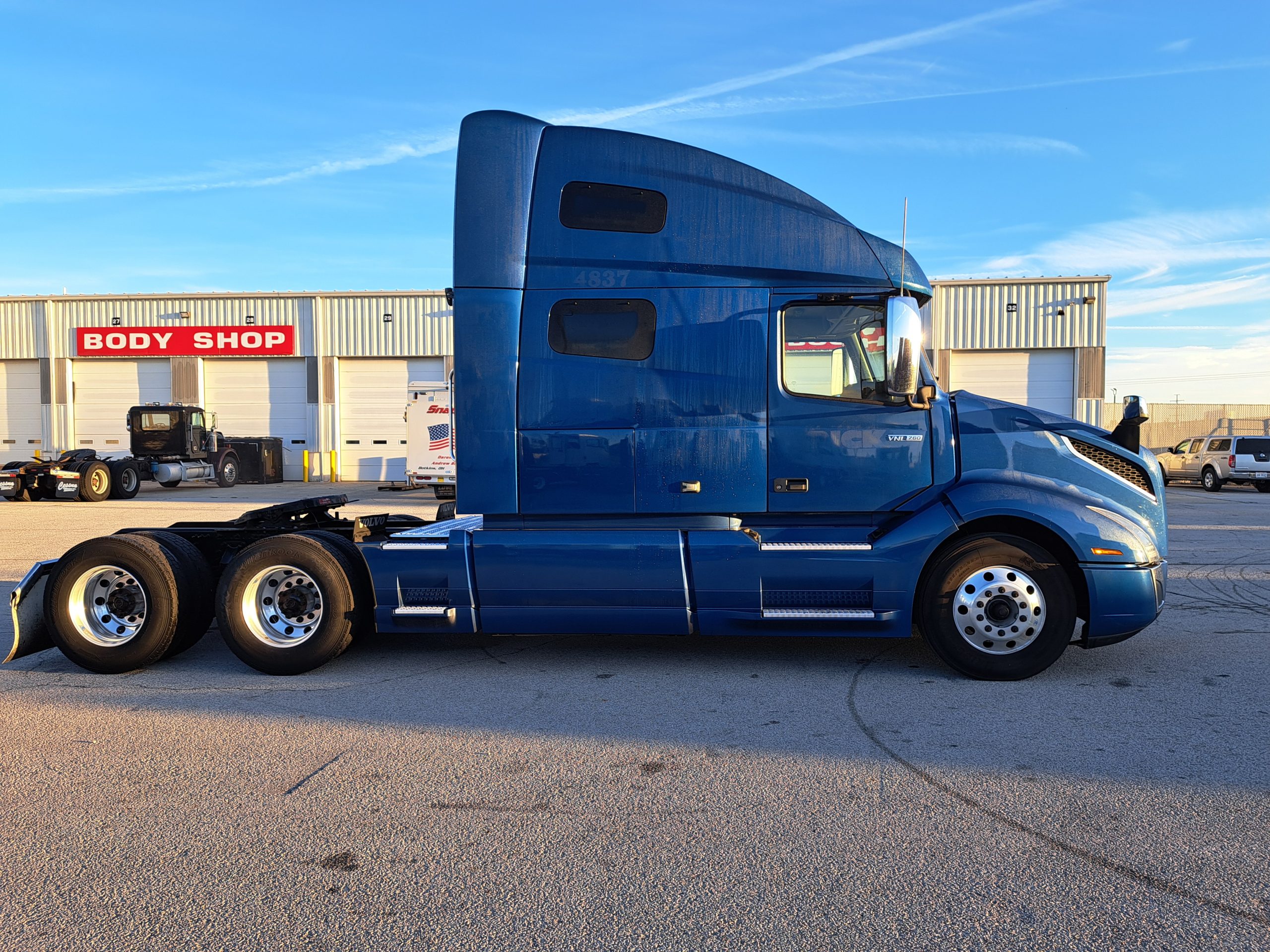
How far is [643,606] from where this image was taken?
18.6 ft

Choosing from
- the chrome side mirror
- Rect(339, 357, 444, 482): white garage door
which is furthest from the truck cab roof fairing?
Rect(339, 357, 444, 482): white garage door

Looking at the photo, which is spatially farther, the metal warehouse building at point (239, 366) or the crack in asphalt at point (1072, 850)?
the metal warehouse building at point (239, 366)

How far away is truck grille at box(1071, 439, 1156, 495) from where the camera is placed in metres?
5.68

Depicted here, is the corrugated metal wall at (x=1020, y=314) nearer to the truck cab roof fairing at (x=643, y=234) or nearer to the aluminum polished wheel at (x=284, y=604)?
the truck cab roof fairing at (x=643, y=234)

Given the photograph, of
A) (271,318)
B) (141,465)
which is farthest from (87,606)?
(271,318)

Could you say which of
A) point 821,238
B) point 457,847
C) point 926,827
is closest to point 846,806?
point 926,827

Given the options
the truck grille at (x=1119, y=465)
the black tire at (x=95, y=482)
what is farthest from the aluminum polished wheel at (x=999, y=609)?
the black tire at (x=95, y=482)

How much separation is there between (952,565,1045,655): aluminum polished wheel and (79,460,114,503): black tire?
22.4 m

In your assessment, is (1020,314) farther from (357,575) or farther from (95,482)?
(357,575)

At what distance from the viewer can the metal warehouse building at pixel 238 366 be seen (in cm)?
3291

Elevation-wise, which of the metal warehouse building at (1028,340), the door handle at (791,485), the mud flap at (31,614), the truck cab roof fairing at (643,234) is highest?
the metal warehouse building at (1028,340)

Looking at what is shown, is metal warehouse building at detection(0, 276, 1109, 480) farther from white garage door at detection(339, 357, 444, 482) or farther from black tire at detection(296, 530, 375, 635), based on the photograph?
black tire at detection(296, 530, 375, 635)

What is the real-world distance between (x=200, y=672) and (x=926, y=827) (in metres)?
4.57

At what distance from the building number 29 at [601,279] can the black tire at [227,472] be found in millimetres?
24892
